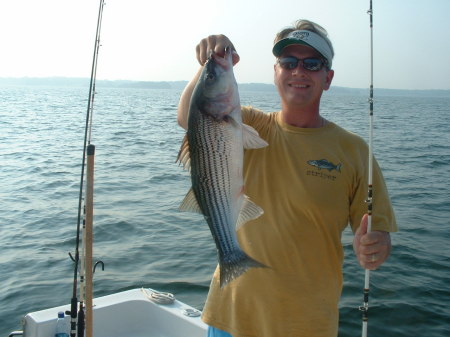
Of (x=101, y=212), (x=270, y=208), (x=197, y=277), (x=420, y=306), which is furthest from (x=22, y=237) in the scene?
(x=270, y=208)

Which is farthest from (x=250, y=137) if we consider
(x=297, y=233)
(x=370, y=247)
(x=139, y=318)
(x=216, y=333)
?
(x=139, y=318)

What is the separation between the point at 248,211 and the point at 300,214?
324 mm

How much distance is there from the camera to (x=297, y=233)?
9.41 feet

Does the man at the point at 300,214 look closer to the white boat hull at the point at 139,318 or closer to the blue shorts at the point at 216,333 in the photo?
the blue shorts at the point at 216,333

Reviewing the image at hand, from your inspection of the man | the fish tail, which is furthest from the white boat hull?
the fish tail

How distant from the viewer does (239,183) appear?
2719 mm

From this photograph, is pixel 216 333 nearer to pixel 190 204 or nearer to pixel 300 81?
pixel 190 204

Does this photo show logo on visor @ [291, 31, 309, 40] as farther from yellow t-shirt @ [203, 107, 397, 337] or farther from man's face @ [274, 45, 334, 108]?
yellow t-shirt @ [203, 107, 397, 337]

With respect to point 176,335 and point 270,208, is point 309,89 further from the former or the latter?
point 176,335

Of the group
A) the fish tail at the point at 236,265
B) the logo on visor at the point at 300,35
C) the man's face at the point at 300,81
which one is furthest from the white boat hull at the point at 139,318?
the logo on visor at the point at 300,35

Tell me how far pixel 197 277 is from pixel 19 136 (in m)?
20.3

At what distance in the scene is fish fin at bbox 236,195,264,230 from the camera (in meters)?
2.72

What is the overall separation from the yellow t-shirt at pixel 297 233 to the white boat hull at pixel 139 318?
226 cm

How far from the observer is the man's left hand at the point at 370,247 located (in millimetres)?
2840
